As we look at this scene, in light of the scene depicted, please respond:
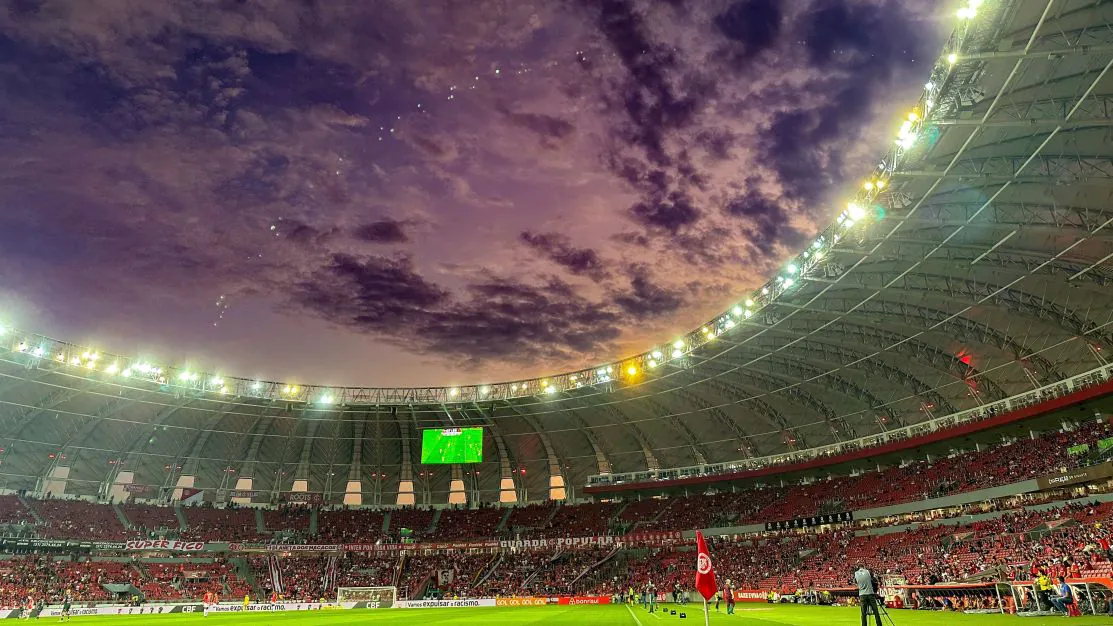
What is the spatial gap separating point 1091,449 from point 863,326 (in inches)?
594

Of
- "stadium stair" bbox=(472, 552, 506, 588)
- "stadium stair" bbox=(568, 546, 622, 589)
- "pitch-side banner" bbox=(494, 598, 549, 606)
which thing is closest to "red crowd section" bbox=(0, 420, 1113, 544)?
"stadium stair" bbox=(568, 546, 622, 589)

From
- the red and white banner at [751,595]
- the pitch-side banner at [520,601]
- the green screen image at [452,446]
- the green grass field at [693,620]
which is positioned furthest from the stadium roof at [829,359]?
the pitch-side banner at [520,601]

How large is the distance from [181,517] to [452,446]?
3110 centimetres

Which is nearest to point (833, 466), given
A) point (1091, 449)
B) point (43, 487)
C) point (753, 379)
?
point (753, 379)

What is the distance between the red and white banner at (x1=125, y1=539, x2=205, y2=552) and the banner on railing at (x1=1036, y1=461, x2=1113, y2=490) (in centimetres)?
Answer: 7492

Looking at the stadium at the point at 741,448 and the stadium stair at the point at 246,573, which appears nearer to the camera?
the stadium at the point at 741,448

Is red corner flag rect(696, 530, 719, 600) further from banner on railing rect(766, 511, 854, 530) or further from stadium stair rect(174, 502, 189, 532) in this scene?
stadium stair rect(174, 502, 189, 532)

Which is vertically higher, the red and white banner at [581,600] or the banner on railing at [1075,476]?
the banner on railing at [1075,476]

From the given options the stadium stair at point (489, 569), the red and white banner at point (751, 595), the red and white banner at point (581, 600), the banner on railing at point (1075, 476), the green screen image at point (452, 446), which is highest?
the green screen image at point (452, 446)

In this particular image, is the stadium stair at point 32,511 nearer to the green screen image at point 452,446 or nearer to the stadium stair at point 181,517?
the stadium stair at point 181,517

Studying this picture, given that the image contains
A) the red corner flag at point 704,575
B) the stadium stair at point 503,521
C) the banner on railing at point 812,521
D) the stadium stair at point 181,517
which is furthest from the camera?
the stadium stair at point 503,521

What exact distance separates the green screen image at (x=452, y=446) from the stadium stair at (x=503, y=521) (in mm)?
12779

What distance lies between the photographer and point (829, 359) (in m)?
53.7

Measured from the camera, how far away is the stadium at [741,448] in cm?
2972
